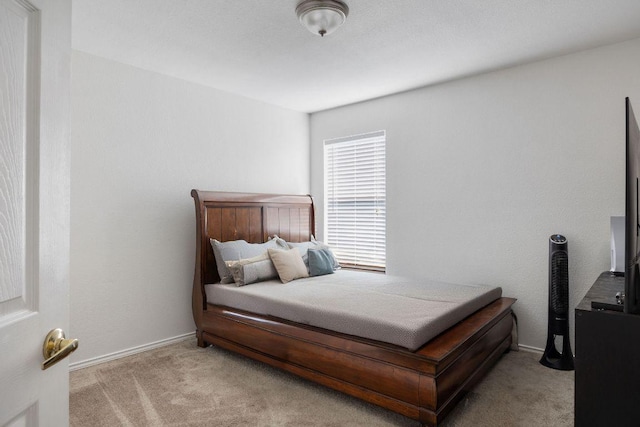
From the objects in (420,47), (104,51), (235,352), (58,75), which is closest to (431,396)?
(235,352)

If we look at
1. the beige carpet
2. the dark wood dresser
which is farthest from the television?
the beige carpet

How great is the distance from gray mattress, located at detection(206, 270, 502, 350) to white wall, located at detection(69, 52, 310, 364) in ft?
1.85

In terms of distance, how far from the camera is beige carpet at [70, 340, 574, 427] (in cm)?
225

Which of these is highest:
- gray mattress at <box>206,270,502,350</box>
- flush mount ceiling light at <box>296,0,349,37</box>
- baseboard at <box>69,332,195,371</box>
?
flush mount ceiling light at <box>296,0,349,37</box>

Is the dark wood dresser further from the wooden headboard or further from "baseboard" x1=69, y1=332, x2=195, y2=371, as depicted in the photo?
"baseboard" x1=69, y1=332, x2=195, y2=371

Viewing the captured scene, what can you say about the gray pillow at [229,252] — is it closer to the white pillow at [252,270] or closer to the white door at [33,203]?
the white pillow at [252,270]

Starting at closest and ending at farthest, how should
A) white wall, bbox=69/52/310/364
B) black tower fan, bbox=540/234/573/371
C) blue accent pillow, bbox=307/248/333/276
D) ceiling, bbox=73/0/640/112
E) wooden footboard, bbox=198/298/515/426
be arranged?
wooden footboard, bbox=198/298/515/426 < ceiling, bbox=73/0/640/112 < black tower fan, bbox=540/234/573/371 < white wall, bbox=69/52/310/364 < blue accent pillow, bbox=307/248/333/276

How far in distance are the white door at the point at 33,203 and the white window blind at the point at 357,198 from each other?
3.70 metres

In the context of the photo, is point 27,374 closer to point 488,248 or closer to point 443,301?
point 443,301

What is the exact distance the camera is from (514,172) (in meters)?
3.40

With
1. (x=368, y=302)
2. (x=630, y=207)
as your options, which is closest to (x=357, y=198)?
(x=368, y=302)

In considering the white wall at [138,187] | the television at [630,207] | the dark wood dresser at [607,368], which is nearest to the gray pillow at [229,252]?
the white wall at [138,187]

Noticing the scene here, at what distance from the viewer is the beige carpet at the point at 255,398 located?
2248 mm

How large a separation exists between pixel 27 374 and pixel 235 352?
2553 mm
